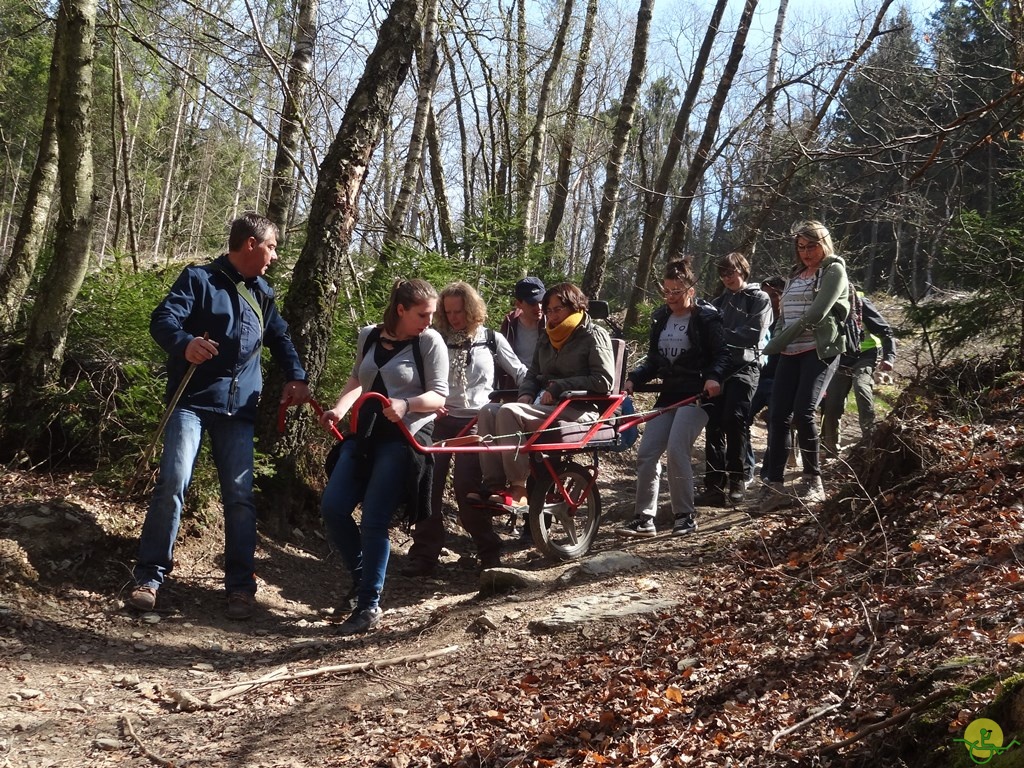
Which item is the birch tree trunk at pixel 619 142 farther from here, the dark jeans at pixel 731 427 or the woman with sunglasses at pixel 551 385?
the woman with sunglasses at pixel 551 385

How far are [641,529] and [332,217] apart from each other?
337 centimetres

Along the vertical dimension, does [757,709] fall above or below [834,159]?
below

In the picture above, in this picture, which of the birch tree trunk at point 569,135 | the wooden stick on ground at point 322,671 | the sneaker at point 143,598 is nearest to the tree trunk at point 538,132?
the birch tree trunk at point 569,135

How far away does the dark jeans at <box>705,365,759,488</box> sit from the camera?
7402 millimetres

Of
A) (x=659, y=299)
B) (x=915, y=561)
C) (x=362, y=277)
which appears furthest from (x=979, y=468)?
(x=659, y=299)

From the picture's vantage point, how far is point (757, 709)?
3.51 metres

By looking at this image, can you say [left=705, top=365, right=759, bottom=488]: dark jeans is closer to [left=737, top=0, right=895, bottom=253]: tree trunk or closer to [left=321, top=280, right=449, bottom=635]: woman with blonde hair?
[left=737, top=0, right=895, bottom=253]: tree trunk

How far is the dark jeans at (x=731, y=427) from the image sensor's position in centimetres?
740

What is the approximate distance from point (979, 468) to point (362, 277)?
5628 mm

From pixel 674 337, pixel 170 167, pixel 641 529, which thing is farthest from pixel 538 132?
pixel 170 167

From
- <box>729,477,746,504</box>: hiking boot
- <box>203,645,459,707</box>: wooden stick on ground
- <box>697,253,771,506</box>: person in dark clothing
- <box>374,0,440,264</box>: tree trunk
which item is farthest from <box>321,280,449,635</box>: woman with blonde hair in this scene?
<box>374,0,440,264</box>: tree trunk

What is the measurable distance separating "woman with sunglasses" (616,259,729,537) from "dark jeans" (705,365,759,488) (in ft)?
1.30

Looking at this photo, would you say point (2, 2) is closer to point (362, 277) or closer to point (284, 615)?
point (362, 277)

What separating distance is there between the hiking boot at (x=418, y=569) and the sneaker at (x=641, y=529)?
1.51 meters
